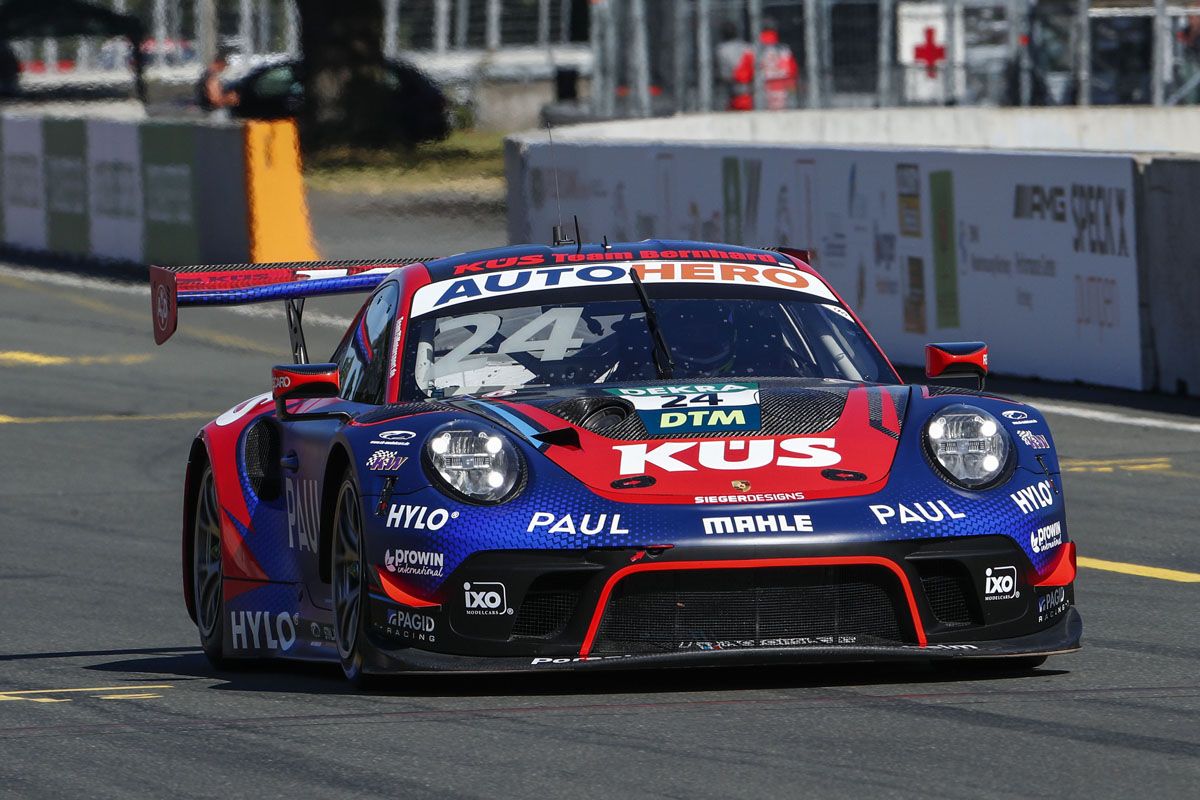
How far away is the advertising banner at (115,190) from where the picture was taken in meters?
25.6

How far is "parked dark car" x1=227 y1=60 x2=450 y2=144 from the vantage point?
116ft

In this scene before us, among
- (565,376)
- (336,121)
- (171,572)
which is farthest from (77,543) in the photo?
(336,121)

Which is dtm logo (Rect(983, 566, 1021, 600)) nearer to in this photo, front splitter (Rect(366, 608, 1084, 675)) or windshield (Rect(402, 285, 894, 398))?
front splitter (Rect(366, 608, 1084, 675))

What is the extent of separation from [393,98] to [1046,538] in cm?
3047

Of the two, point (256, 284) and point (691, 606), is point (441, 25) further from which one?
point (691, 606)

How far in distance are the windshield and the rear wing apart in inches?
35.8

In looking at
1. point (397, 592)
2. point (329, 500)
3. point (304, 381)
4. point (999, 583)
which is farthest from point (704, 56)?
point (397, 592)

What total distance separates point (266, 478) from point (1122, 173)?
875 cm

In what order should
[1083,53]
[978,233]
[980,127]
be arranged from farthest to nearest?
[1083,53], [980,127], [978,233]

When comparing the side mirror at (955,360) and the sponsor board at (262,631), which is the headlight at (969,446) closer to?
the side mirror at (955,360)

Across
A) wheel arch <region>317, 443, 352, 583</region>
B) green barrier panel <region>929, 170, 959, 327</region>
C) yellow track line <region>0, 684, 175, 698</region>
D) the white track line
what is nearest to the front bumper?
wheel arch <region>317, 443, 352, 583</region>

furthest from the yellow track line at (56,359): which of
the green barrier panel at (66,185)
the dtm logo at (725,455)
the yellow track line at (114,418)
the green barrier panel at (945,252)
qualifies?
the dtm logo at (725,455)

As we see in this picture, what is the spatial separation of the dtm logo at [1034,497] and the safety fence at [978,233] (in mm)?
8550

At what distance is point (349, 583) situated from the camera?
668cm
